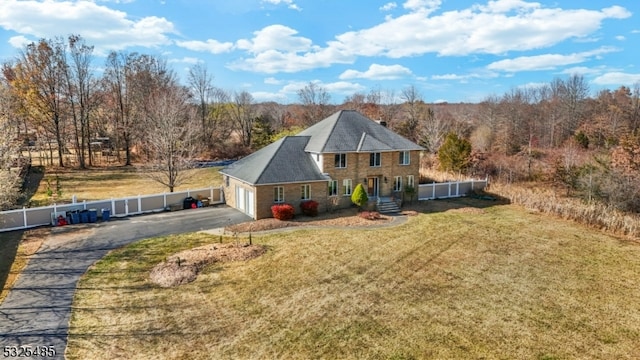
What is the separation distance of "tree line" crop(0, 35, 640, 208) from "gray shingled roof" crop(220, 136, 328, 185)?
6152mm

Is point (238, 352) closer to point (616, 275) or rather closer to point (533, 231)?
point (616, 275)

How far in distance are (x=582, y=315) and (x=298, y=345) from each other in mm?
9898

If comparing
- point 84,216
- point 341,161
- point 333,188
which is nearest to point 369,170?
point 341,161

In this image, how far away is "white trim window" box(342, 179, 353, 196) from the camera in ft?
89.0

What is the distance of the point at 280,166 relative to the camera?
25.7m

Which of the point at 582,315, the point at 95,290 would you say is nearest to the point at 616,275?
the point at 582,315

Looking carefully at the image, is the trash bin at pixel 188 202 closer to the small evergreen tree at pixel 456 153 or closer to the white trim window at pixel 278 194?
the white trim window at pixel 278 194

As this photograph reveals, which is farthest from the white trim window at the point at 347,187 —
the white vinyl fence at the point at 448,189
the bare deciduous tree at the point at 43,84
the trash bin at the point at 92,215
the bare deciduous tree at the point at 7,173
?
the bare deciduous tree at the point at 43,84

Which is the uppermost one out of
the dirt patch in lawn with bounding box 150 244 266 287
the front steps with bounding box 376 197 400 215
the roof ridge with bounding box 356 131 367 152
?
the roof ridge with bounding box 356 131 367 152

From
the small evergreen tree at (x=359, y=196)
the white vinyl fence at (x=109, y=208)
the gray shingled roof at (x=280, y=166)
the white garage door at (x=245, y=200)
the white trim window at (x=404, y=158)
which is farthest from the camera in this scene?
the white trim window at (x=404, y=158)

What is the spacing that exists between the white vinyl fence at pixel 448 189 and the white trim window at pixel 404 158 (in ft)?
9.54

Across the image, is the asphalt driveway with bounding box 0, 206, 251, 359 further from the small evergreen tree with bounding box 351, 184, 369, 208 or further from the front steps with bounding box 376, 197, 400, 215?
the front steps with bounding box 376, 197, 400, 215

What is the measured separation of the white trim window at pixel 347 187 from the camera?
89.0 ft

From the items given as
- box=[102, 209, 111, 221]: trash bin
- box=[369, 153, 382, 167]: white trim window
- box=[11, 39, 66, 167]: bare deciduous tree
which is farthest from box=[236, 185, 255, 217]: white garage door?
box=[11, 39, 66, 167]: bare deciduous tree
